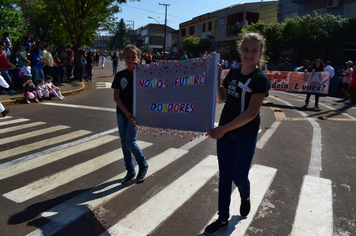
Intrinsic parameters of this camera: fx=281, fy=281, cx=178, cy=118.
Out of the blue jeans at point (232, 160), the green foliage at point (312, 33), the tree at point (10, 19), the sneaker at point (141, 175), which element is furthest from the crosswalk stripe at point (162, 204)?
the green foliage at point (312, 33)

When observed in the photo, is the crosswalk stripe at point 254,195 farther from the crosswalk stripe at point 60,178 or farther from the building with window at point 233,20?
the building with window at point 233,20

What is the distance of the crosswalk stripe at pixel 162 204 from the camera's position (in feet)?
9.96

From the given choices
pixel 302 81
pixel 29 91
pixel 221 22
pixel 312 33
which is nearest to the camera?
pixel 29 91

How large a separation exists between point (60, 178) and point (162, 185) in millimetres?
1590

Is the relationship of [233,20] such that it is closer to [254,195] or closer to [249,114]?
[254,195]

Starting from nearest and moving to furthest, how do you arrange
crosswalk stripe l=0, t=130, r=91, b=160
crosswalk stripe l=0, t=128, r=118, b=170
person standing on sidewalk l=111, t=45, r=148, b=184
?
person standing on sidewalk l=111, t=45, r=148, b=184
crosswalk stripe l=0, t=128, r=118, b=170
crosswalk stripe l=0, t=130, r=91, b=160

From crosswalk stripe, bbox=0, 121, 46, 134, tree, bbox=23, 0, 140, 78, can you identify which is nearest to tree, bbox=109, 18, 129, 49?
tree, bbox=23, 0, 140, 78

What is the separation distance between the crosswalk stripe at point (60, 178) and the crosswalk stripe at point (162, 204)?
143 centimetres

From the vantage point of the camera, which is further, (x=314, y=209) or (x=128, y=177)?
(x=128, y=177)

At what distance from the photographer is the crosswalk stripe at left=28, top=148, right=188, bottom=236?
10.00ft

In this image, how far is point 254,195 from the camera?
383cm

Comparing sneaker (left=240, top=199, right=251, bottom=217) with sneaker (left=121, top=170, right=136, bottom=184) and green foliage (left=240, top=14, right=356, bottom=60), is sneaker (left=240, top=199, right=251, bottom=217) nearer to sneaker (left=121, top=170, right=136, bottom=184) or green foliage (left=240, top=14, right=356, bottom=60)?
sneaker (left=121, top=170, right=136, bottom=184)

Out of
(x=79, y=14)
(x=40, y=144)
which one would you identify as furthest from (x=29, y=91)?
(x=79, y=14)

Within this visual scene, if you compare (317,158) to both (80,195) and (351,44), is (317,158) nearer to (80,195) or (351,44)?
(80,195)
